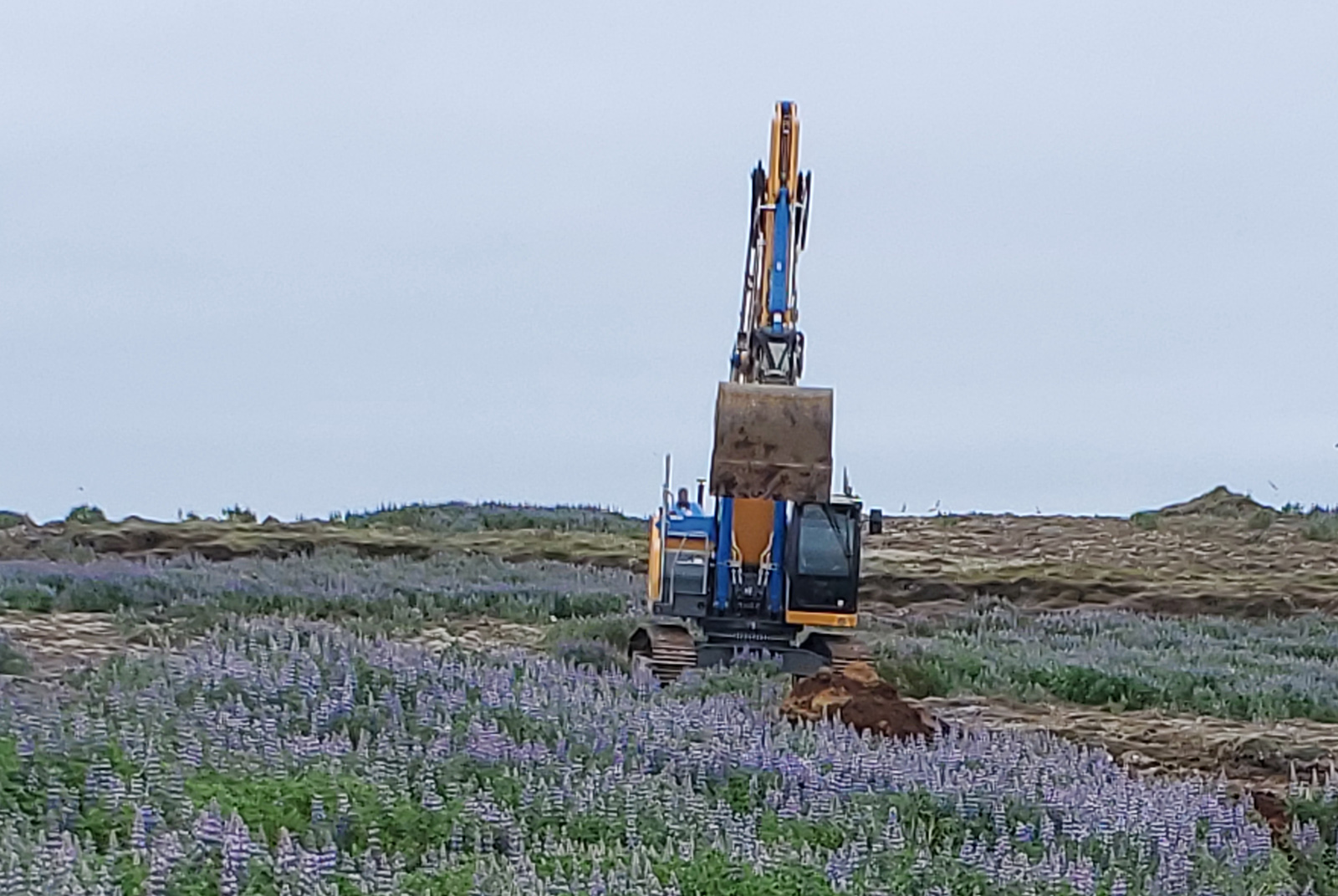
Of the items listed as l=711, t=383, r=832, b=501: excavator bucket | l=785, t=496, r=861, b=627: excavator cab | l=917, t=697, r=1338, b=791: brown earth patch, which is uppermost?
l=711, t=383, r=832, b=501: excavator bucket

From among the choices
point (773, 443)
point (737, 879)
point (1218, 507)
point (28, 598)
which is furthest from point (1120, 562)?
point (737, 879)

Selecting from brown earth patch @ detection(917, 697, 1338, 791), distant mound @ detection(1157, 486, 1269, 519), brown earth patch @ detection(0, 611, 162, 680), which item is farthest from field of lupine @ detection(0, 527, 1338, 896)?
distant mound @ detection(1157, 486, 1269, 519)

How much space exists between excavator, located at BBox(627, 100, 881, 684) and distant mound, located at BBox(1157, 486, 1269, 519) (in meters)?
20.7

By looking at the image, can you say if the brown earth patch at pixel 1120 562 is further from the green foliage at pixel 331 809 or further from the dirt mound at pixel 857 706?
the green foliage at pixel 331 809

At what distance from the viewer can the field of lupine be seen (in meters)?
5.47

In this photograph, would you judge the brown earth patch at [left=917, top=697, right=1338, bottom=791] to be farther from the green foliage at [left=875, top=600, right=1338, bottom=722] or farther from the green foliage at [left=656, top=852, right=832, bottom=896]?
the green foliage at [left=656, top=852, right=832, bottom=896]

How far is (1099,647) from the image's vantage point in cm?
1692

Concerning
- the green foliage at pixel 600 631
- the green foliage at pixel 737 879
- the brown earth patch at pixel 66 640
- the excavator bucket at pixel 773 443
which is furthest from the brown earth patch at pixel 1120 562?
the green foliage at pixel 737 879

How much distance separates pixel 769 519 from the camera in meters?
15.5

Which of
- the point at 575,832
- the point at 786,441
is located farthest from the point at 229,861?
the point at 786,441

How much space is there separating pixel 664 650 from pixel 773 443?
5.85 ft

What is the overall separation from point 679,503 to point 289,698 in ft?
25.4

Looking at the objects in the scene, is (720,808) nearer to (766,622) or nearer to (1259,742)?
(1259,742)

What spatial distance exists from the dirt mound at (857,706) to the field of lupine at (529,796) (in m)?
0.25
